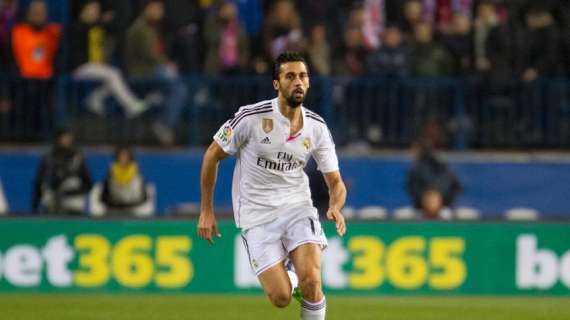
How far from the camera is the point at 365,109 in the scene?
18344 millimetres

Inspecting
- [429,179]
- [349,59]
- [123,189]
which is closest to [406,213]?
[429,179]

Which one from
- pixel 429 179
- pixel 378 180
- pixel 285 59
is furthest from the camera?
pixel 378 180

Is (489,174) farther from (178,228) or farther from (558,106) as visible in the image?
(178,228)

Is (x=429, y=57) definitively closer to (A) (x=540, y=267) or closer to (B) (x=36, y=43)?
(A) (x=540, y=267)

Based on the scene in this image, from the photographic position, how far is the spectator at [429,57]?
17797 millimetres

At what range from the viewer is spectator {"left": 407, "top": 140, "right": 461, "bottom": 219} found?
16.8m

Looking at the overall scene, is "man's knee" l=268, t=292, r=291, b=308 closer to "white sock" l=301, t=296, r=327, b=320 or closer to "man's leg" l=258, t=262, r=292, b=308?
"man's leg" l=258, t=262, r=292, b=308

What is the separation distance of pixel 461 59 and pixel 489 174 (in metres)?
1.73

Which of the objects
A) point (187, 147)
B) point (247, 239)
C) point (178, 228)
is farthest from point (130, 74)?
point (247, 239)

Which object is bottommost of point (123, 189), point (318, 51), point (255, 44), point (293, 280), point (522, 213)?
point (522, 213)

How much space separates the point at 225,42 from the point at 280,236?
8.43 m

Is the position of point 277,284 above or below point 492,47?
below

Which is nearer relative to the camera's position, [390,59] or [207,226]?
[207,226]

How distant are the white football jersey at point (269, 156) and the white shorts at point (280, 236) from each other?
0.06m
